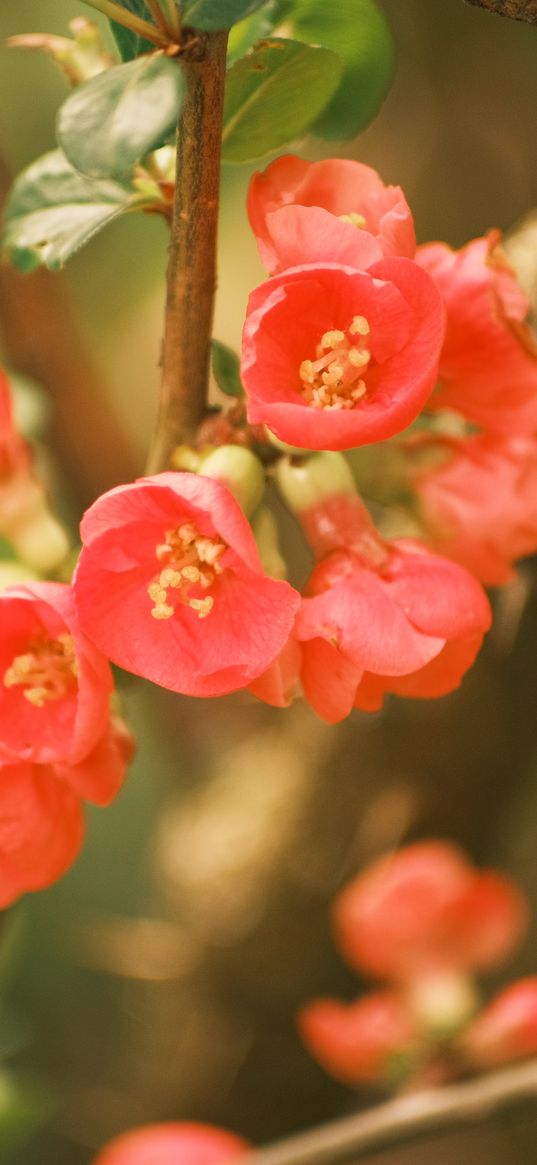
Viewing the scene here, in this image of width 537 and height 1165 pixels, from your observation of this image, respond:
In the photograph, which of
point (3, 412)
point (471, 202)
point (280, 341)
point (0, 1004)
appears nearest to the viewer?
point (280, 341)

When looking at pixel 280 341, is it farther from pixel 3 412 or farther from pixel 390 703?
pixel 390 703

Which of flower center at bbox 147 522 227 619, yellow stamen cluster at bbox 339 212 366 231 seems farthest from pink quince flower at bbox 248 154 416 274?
flower center at bbox 147 522 227 619

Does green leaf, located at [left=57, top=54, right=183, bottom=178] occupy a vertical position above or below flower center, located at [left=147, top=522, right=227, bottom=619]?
above

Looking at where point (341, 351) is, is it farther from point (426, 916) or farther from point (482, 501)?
point (426, 916)

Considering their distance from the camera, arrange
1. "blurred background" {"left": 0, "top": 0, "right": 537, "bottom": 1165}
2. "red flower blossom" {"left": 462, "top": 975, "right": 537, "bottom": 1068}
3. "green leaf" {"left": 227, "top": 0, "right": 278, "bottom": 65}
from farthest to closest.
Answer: "blurred background" {"left": 0, "top": 0, "right": 537, "bottom": 1165} → "red flower blossom" {"left": 462, "top": 975, "right": 537, "bottom": 1068} → "green leaf" {"left": 227, "top": 0, "right": 278, "bottom": 65}

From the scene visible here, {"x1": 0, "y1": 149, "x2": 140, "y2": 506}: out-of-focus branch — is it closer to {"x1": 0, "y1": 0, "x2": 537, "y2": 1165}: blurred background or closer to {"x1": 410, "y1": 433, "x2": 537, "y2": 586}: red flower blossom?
{"x1": 0, "y1": 0, "x2": 537, "y2": 1165}: blurred background

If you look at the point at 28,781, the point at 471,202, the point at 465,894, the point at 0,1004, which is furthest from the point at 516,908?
the point at 471,202

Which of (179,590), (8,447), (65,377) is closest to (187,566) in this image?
(179,590)
